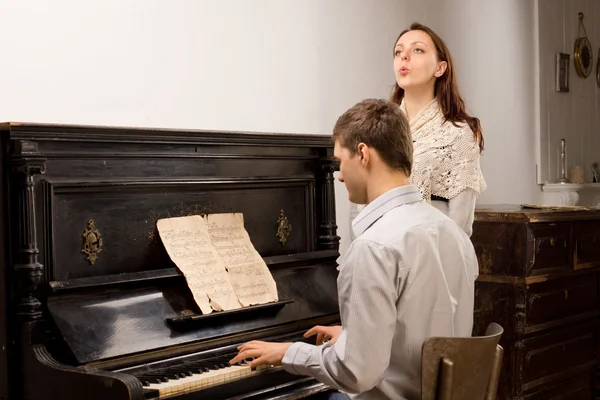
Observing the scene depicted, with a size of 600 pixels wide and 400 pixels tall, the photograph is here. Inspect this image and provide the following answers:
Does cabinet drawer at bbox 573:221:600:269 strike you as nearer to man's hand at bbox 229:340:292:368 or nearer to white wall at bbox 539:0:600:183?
white wall at bbox 539:0:600:183

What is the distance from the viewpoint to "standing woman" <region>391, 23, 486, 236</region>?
304cm

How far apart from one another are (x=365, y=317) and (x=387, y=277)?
0.11 meters

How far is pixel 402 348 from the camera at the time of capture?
2.03m

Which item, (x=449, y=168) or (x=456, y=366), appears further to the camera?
(x=449, y=168)

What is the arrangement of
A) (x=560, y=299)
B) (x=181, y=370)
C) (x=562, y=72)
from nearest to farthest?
1. (x=181, y=370)
2. (x=560, y=299)
3. (x=562, y=72)

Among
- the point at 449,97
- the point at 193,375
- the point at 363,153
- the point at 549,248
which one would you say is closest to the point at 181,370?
the point at 193,375

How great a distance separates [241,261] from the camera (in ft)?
9.79

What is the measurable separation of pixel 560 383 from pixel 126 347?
304 centimetres

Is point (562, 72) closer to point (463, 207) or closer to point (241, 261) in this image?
point (463, 207)

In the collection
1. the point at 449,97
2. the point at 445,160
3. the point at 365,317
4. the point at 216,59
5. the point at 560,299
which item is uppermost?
the point at 216,59

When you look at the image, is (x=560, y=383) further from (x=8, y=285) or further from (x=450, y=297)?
(x=8, y=285)

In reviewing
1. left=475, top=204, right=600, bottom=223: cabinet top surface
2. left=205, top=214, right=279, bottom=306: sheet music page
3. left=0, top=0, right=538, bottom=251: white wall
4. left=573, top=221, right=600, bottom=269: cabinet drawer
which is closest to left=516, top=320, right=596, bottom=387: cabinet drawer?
left=573, top=221, right=600, bottom=269: cabinet drawer

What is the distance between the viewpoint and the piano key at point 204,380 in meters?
2.35

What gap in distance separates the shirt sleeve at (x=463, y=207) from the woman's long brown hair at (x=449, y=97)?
0.66 ft
